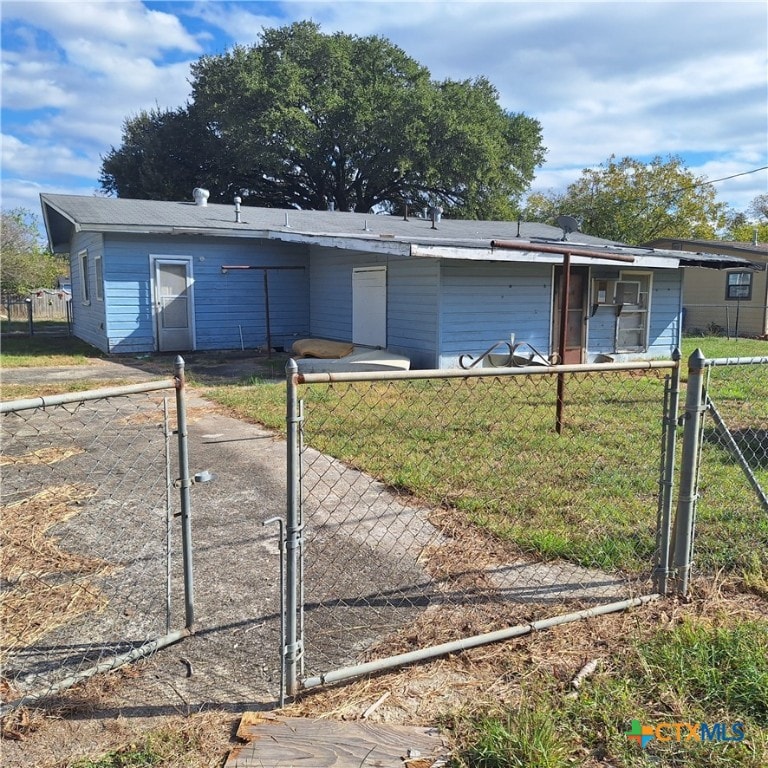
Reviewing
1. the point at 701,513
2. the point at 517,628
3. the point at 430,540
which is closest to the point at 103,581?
the point at 430,540

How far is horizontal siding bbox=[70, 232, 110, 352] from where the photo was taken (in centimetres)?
1437

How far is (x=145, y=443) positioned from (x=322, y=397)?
245 centimetres

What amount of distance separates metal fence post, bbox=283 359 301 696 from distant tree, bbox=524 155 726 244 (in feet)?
114

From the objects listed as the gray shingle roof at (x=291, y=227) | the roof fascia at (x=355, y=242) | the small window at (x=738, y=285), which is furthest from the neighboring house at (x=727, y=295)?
the roof fascia at (x=355, y=242)

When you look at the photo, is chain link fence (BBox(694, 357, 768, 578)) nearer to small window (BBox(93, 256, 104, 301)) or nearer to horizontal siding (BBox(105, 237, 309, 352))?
horizontal siding (BBox(105, 237, 309, 352))

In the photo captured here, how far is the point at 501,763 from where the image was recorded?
2.08m

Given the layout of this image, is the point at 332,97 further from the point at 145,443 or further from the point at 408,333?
the point at 145,443

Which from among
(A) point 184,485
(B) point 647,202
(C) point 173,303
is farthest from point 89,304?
(B) point 647,202

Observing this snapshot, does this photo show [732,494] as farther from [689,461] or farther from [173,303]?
[173,303]

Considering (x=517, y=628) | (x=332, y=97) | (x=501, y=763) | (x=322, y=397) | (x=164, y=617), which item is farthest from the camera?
(x=332, y=97)

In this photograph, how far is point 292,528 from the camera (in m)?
2.39

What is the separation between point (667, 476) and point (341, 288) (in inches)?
470

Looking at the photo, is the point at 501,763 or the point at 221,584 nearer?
the point at 501,763

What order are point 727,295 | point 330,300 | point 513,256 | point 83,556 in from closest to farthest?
point 83,556 < point 513,256 < point 330,300 < point 727,295
